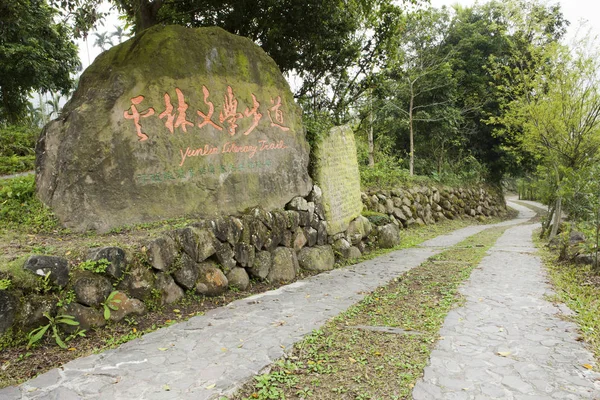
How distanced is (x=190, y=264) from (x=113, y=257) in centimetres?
94

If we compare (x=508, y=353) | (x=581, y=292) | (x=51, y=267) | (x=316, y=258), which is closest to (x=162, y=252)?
(x=51, y=267)

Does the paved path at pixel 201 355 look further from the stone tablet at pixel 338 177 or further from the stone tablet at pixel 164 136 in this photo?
the stone tablet at pixel 338 177

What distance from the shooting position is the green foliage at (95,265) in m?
3.67

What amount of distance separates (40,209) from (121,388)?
9.80 ft

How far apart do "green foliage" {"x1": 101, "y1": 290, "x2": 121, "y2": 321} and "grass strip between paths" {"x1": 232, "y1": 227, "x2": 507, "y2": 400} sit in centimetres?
163

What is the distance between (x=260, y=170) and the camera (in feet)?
20.0

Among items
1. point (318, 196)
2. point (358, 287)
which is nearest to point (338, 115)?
point (318, 196)

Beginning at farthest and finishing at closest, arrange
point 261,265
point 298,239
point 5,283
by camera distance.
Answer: point 298,239 → point 261,265 → point 5,283

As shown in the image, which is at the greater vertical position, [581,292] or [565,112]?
[565,112]

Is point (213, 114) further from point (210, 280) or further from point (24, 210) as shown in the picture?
point (24, 210)

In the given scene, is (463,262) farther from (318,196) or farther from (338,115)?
(338,115)

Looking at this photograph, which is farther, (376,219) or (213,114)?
(376,219)

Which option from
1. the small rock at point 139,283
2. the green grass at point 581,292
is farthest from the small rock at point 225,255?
the green grass at point 581,292

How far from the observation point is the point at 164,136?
5.12 m
